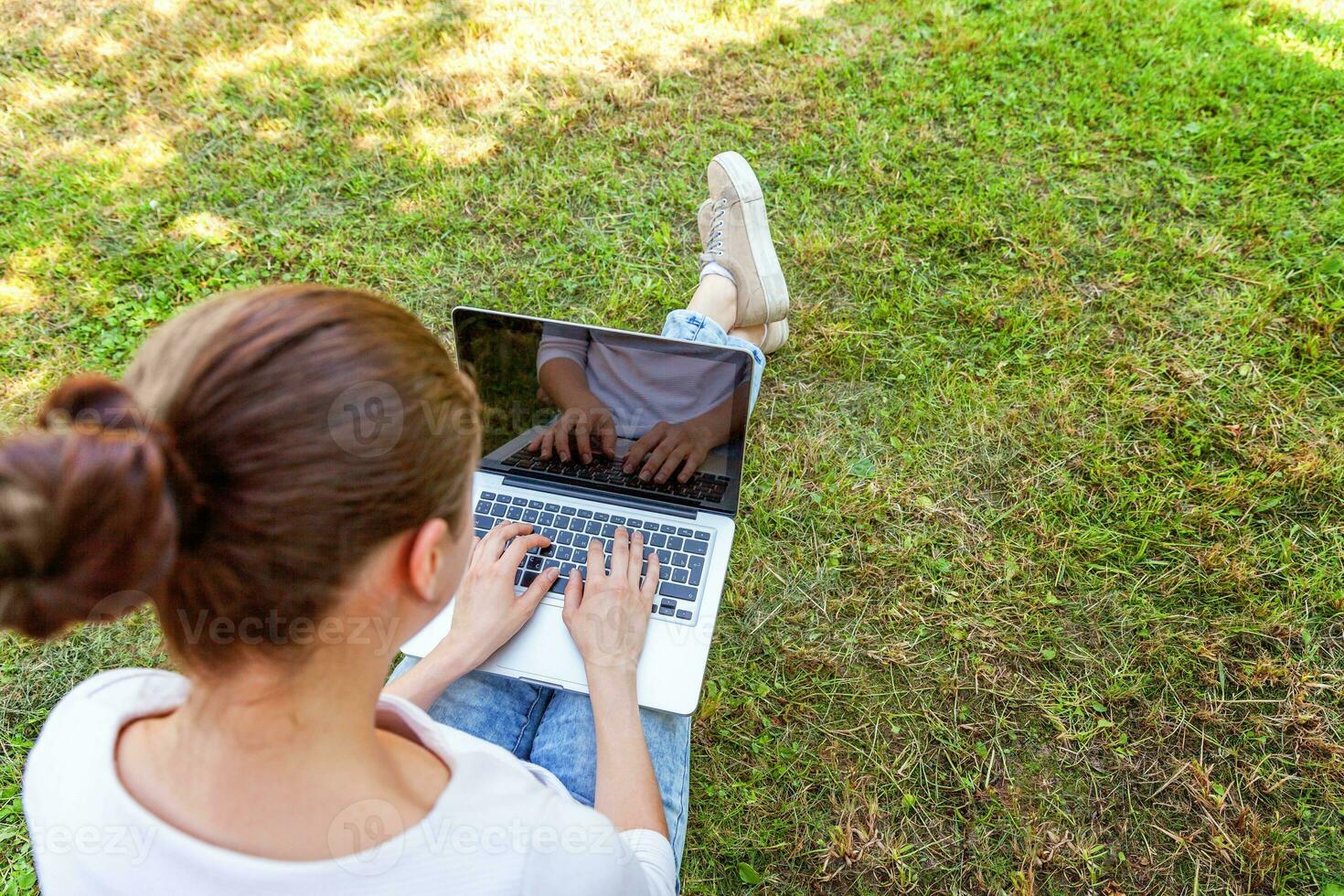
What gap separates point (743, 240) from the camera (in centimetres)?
262

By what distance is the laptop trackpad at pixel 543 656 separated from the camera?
1.72m

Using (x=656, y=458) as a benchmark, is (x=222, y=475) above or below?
above

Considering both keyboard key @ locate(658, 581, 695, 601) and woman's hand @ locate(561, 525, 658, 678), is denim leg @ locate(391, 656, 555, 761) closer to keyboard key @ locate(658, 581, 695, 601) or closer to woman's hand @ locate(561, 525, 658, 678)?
woman's hand @ locate(561, 525, 658, 678)

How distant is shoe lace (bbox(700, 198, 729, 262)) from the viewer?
2686 mm

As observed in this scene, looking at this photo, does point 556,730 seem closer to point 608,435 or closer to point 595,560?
point 595,560

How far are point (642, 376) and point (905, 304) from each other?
1397 mm

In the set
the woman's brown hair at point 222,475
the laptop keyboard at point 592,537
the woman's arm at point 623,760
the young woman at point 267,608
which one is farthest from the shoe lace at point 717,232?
the woman's brown hair at point 222,475

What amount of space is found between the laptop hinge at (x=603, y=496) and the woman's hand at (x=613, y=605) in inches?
3.7

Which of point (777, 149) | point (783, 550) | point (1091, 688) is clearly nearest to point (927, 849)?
point (1091, 688)

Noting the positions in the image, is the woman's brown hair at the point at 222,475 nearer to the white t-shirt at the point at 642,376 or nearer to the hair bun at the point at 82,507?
the hair bun at the point at 82,507

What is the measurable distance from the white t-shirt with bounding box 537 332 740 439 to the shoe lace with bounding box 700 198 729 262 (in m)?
1.05

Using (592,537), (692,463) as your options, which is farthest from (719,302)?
(592,537)

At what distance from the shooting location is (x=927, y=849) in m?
1.98

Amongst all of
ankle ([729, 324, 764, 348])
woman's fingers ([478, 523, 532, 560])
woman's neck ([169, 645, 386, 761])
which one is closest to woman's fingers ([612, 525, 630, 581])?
woman's fingers ([478, 523, 532, 560])
